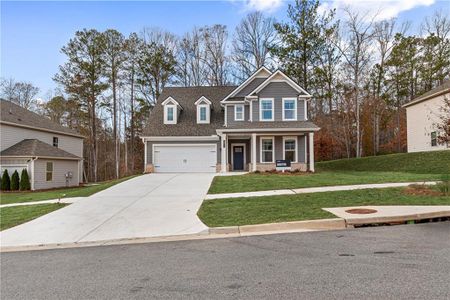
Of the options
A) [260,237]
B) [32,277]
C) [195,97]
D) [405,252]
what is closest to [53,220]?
[32,277]

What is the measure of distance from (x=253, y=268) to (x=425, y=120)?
23.9 m

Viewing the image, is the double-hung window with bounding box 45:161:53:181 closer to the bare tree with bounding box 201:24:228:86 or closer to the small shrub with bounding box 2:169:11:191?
the small shrub with bounding box 2:169:11:191

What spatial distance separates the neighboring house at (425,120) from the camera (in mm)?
22219

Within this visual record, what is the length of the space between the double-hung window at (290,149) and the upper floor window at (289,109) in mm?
1503

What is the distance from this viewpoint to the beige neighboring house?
77.3ft

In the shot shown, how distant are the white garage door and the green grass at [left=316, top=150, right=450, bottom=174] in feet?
36.1

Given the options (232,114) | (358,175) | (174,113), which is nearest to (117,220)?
(358,175)

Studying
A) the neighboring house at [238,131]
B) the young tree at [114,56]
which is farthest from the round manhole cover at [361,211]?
the young tree at [114,56]

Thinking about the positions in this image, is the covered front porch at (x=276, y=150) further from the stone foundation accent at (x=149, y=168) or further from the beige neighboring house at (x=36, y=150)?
the beige neighboring house at (x=36, y=150)

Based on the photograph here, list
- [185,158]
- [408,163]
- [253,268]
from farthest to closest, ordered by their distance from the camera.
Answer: [185,158]
[408,163]
[253,268]

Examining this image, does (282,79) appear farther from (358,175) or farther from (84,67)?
(84,67)

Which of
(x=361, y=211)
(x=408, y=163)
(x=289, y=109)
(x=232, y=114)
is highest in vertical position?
(x=289, y=109)

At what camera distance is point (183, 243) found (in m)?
6.68

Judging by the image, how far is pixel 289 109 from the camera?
22.5 metres
